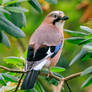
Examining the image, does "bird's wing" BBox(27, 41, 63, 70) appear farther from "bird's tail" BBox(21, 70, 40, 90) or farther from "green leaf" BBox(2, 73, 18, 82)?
"green leaf" BBox(2, 73, 18, 82)

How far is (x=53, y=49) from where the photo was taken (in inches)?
147

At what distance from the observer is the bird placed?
3.17 meters

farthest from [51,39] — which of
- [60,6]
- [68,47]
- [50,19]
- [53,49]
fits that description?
[60,6]

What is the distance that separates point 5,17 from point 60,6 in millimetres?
2992

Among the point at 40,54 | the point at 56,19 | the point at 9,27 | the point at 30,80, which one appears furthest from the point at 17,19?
the point at 56,19

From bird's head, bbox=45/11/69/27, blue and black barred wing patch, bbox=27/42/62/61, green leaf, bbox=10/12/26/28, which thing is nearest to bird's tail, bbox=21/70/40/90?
blue and black barred wing patch, bbox=27/42/62/61

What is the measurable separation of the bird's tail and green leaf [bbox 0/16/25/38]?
32cm

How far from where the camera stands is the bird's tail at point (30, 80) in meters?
3.00

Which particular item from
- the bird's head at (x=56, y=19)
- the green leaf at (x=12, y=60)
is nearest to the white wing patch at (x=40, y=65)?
the green leaf at (x=12, y=60)

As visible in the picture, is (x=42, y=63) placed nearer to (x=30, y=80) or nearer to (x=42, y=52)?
(x=42, y=52)

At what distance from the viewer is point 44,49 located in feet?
11.8

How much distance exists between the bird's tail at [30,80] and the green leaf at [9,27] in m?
0.32

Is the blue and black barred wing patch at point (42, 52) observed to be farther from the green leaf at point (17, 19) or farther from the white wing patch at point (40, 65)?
the green leaf at point (17, 19)

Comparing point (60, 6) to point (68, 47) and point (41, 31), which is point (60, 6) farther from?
point (41, 31)
